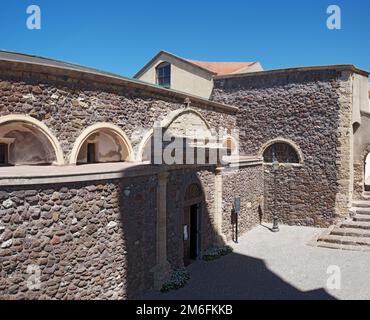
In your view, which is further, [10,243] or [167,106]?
[167,106]

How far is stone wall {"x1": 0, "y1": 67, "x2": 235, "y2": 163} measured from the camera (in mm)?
8891

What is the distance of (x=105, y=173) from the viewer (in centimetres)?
752

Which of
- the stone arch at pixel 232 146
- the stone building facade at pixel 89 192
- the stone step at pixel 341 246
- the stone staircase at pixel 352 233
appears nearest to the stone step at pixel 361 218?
the stone staircase at pixel 352 233

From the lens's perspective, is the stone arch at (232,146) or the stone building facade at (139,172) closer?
the stone building facade at (139,172)

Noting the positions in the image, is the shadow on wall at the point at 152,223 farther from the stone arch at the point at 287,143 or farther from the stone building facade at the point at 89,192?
the stone arch at the point at 287,143

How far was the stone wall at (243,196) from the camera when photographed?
13.3 meters

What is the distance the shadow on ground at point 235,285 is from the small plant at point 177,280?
14 centimetres

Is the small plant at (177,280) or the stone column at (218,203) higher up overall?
the stone column at (218,203)

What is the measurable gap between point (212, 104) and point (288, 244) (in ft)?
22.9

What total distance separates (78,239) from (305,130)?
40.8 ft

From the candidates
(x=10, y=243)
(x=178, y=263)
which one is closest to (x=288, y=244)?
(x=178, y=263)

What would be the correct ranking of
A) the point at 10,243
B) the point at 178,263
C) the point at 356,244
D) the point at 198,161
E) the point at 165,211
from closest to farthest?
the point at 10,243
the point at 165,211
the point at 178,263
the point at 198,161
the point at 356,244

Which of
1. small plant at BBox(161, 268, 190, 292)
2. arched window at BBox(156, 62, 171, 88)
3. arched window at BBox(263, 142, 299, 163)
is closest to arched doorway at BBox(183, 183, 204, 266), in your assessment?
small plant at BBox(161, 268, 190, 292)

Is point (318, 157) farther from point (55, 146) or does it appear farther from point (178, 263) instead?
point (55, 146)
